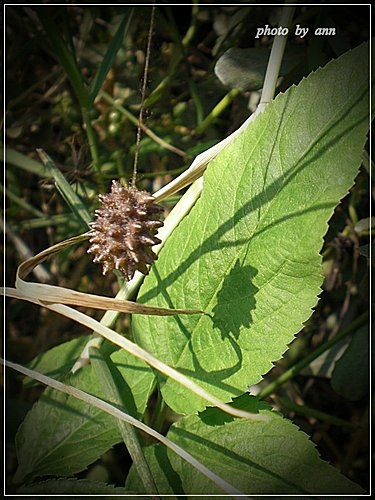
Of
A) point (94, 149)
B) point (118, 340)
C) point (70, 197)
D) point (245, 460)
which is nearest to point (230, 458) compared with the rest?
point (245, 460)

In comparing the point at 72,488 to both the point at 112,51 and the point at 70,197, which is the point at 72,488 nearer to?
the point at 70,197

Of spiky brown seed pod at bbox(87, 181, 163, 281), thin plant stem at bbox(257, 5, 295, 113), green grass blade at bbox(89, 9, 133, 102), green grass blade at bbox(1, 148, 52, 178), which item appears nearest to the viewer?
spiky brown seed pod at bbox(87, 181, 163, 281)

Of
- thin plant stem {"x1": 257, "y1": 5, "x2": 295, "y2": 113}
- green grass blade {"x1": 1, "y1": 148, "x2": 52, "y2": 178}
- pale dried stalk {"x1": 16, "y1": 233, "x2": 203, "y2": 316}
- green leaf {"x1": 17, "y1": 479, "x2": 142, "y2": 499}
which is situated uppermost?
thin plant stem {"x1": 257, "y1": 5, "x2": 295, "y2": 113}

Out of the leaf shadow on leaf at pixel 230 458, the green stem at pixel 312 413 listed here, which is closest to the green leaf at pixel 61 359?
the leaf shadow on leaf at pixel 230 458

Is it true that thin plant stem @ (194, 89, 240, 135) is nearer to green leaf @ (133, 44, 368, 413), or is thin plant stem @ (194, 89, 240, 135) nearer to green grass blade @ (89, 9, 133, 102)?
green grass blade @ (89, 9, 133, 102)

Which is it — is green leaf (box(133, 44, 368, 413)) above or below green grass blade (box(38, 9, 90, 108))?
below

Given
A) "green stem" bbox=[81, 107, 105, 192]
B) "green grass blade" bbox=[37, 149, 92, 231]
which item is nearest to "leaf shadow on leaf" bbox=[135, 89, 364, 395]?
"green grass blade" bbox=[37, 149, 92, 231]
